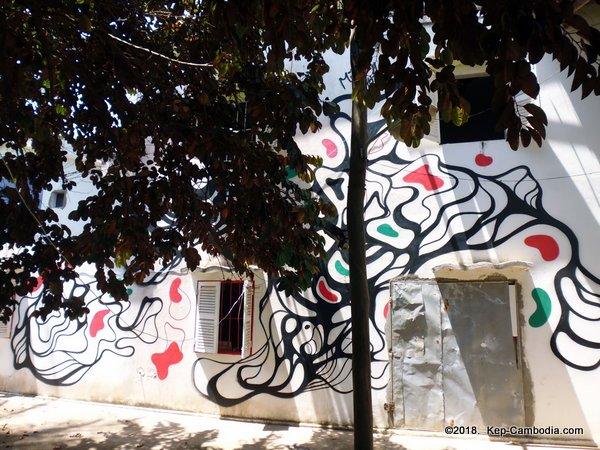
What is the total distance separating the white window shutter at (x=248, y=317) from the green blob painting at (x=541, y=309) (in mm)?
3683

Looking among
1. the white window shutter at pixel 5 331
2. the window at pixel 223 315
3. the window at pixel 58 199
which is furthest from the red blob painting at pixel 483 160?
the white window shutter at pixel 5 331

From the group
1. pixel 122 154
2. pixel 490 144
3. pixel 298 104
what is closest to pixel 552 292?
pixel 490 144

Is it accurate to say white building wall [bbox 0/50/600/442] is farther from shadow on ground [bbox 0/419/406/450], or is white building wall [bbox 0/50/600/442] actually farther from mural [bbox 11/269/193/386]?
shadow on ground [bbox 0/419/406/450]

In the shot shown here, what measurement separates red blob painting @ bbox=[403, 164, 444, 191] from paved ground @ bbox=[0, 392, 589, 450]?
316 cm

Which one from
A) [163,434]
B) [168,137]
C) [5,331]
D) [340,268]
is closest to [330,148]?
[340,268]

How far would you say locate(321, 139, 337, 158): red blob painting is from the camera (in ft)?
22.5

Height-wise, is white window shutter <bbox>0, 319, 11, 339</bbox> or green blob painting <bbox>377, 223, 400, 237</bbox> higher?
green blob painting <bbox>377, 223, 400, 237</bbox>

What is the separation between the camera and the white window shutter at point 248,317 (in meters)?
6.66

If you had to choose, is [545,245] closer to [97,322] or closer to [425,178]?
[425,178]

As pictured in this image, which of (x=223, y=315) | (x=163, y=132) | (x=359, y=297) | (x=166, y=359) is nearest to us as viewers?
(x=359, y=297)

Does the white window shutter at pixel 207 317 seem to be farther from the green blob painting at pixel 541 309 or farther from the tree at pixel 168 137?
the green blob painting at pixel 541 309

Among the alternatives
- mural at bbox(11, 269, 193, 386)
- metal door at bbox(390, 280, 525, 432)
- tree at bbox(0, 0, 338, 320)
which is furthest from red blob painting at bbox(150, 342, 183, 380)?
metal door at bbox(390, 280, 525, 432)

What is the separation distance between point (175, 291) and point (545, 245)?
5.27m

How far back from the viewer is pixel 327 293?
6539 mm
